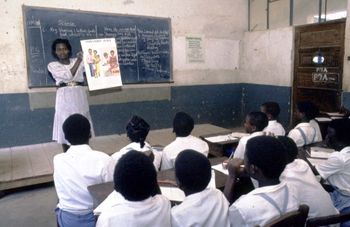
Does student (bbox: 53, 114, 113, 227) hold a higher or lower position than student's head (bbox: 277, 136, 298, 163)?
lower

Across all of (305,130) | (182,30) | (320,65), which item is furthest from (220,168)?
(182,30)

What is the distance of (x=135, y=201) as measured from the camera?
3.67 feet

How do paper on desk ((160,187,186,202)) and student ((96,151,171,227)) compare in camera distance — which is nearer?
student ((96,151,171,227))

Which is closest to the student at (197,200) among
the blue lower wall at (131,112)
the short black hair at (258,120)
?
the short black hair at (258,120)

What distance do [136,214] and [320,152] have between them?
64.4 inches

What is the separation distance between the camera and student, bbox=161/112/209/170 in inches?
85.3

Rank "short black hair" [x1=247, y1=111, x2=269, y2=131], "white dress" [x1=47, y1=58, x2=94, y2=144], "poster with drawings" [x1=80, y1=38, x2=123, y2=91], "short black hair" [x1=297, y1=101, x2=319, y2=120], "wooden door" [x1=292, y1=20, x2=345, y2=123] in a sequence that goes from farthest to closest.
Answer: "wooden door" [x1=292, y1=20, x2=345, y2=123], "poster with drawings" [x1=80, y1=38, x2=123, y2=91], "white dress" [x1=47, y1=58, x2=94, y2=144], "short black hair" [x1=297, y1=101, x2=319, y2=120], "short black hair" [x1=247, y1=111, x2=269, y2=131]

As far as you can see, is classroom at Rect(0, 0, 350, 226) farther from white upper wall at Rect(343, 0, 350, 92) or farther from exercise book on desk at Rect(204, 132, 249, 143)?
exercise book on desk at Rect(204, 132, 249, 143)

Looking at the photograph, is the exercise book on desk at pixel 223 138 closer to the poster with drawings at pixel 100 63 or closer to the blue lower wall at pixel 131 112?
the poster with drawings at pixel 100 63

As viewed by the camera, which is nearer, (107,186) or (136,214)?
(136,214)

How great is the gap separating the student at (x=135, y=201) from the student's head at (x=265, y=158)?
44 cm

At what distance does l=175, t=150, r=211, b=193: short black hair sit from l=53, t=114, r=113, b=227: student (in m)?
0.56

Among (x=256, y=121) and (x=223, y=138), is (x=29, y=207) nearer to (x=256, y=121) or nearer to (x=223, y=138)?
(x=223, y=138)

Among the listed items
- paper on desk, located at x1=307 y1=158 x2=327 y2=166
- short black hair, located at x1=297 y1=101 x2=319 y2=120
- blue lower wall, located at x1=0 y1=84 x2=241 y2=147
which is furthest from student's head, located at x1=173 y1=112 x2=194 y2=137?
blue lower wall, located at x1=0 y1=84 x2=241 y2=147
